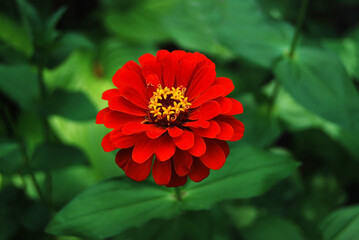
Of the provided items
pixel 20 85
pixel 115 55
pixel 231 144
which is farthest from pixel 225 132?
pixel 115 55

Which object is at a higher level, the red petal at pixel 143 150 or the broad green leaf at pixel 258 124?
the red petal at pixel 143 150

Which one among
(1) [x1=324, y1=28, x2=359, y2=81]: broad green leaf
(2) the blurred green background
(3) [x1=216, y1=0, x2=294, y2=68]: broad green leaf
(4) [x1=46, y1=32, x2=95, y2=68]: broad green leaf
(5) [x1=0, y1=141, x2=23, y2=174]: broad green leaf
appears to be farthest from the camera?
(1) [x1=324, y1=28, x2=359, y2=81]: broad green leaf

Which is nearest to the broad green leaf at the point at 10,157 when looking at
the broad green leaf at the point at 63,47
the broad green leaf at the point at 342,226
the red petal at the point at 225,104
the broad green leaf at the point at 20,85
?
the broad green leaf at the point at 20,85

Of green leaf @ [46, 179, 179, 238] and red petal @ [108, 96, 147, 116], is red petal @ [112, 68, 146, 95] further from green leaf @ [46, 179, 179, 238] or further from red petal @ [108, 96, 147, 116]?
green leaf @ [46, 179, 179, 238]

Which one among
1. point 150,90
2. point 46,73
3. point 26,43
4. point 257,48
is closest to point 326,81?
point 257,48

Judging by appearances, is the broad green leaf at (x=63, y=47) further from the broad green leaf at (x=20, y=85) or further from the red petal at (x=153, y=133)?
the red petal at (x=153, y=133)

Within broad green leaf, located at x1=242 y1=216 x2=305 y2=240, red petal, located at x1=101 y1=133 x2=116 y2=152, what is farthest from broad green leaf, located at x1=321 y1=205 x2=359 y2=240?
red petal, located at x1=101 y1=133 x2=116 y2=152

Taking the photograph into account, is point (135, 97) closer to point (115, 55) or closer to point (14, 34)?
point (115, 55)
